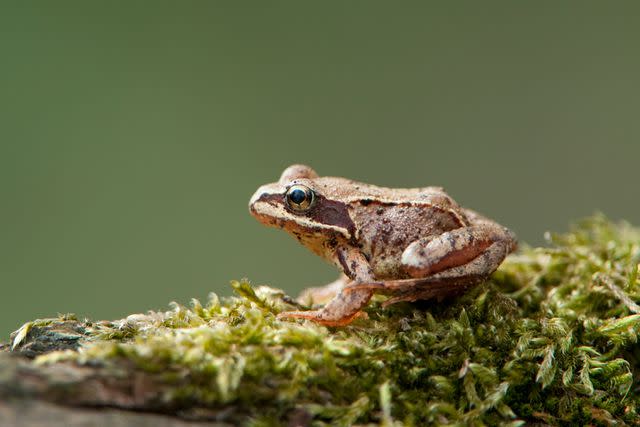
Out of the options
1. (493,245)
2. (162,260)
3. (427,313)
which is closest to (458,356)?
(427,313)

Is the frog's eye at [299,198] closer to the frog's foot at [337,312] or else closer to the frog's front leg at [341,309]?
the frog's front leg at [341,309]

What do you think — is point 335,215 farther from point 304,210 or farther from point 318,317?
point 318,317

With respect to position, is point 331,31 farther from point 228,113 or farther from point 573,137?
point 573,137

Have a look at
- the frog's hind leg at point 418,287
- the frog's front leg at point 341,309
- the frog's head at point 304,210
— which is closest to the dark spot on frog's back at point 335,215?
the frog's head at point 304,210

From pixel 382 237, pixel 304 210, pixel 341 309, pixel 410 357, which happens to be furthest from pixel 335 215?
pixel 410 357

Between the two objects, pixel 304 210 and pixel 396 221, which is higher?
pixel 304 210

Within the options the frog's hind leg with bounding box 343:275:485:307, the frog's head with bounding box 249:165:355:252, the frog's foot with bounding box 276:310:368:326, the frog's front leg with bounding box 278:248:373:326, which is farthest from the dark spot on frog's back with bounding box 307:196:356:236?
the frog's foot with bounding box 276:310:368:326
